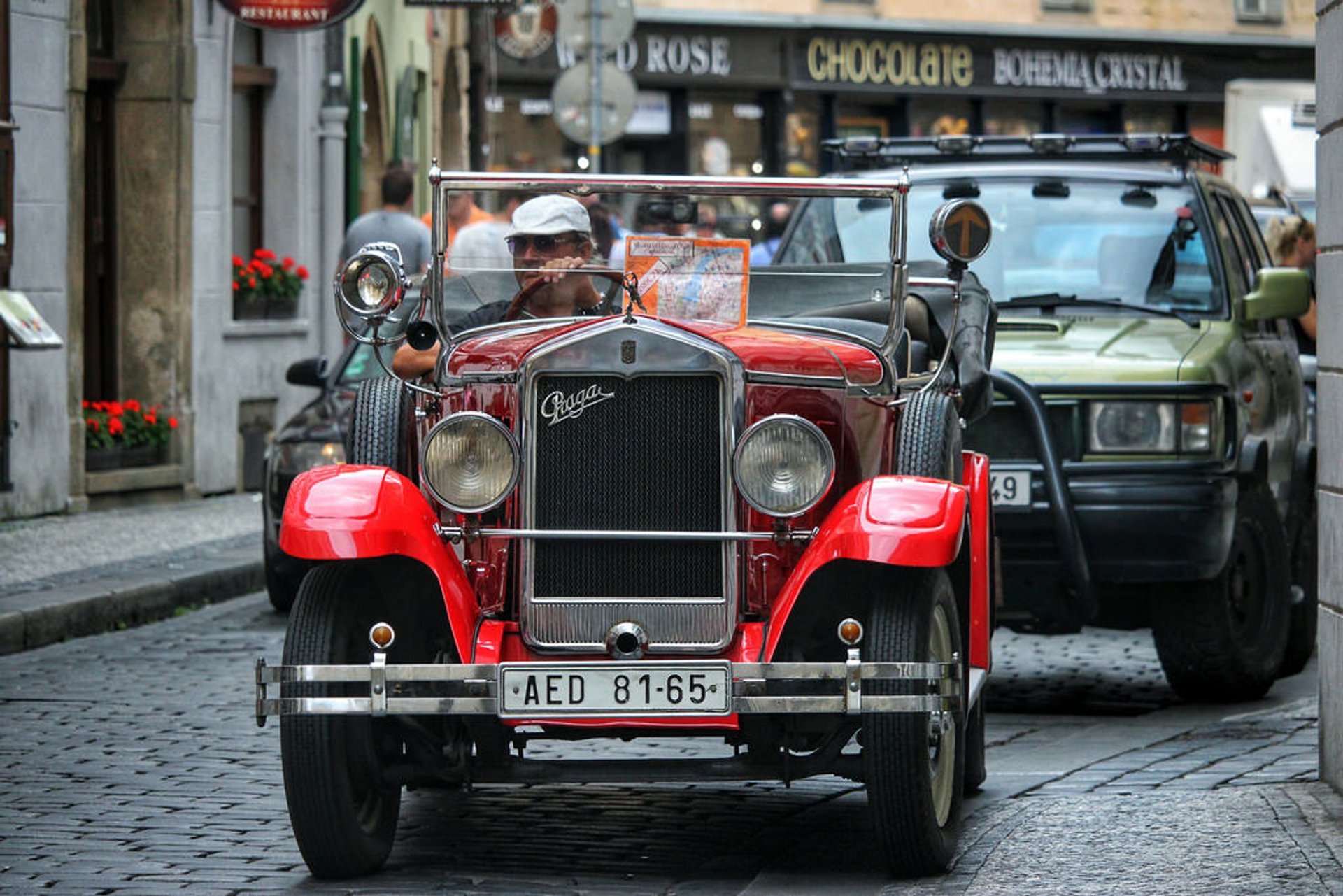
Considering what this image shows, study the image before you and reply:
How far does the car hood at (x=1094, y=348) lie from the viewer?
9.59 metres

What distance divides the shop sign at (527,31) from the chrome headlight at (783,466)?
2648cm

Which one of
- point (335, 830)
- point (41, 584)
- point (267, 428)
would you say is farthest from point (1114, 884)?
point (267, 428)

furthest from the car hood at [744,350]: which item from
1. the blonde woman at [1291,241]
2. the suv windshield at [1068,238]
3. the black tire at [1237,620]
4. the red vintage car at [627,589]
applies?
the blonde woman at [1291,241]

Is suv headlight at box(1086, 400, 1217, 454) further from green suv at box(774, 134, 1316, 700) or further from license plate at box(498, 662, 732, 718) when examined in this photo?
license plate at box(498, 662, 732, 718)

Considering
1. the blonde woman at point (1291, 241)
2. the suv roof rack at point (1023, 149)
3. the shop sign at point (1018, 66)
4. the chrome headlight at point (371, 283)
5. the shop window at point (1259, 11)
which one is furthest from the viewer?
the shop window at point (1259, 11)

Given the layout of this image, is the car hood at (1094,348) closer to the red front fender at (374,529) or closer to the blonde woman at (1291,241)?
the red front fender at (374,529)

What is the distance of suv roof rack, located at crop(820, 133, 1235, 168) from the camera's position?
11.0 m

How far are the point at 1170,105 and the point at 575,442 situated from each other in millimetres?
40870

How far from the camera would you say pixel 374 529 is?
6414 mm

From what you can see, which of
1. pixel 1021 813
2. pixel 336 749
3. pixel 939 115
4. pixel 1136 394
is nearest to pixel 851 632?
pixel 1021 813

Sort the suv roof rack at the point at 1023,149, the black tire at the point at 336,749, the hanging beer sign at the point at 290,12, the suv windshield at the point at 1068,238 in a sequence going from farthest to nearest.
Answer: the hanging beer sign at the point at 290,12 < the suv roof rack at the point at 1023,149 < the suv windshield at the point at 1068,238 < the black tire at the point at 336,749

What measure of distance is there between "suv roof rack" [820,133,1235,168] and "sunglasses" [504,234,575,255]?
155 inches

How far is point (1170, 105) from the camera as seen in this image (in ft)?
151

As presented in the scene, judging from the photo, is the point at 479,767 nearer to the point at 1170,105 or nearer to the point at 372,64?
the point at 372,64
